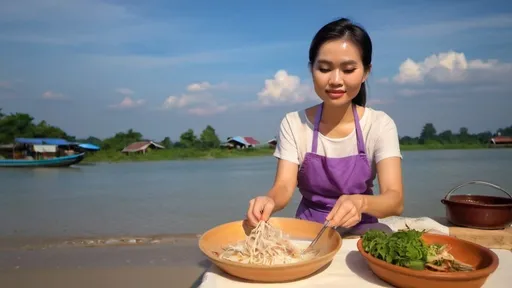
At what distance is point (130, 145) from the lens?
39.0 meters

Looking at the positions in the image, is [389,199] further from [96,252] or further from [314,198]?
[96,252]

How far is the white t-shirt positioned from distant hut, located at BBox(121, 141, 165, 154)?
3714 centimetres

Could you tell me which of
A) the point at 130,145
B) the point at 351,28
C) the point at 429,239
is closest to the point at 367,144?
the point at 351,28

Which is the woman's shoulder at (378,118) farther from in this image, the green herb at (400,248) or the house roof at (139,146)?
the house roof at (139,146)

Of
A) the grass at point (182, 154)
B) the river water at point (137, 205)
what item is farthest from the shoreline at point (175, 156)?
the river water at point (137, 205)

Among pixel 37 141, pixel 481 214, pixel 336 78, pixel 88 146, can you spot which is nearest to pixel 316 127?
pixel 336 78

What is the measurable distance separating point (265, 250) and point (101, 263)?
513cm

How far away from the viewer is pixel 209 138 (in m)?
46.5

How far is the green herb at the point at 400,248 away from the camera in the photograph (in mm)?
1173

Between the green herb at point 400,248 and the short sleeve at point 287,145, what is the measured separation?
1017 millimetres

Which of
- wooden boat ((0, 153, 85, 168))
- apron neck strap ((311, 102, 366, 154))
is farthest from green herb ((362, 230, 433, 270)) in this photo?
wooden boat ((0, 153, 85, 168))

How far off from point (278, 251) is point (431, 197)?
36.6 feet

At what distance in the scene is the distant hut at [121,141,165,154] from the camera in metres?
37.6

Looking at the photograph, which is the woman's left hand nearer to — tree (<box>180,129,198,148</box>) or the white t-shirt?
the white t-shirt
